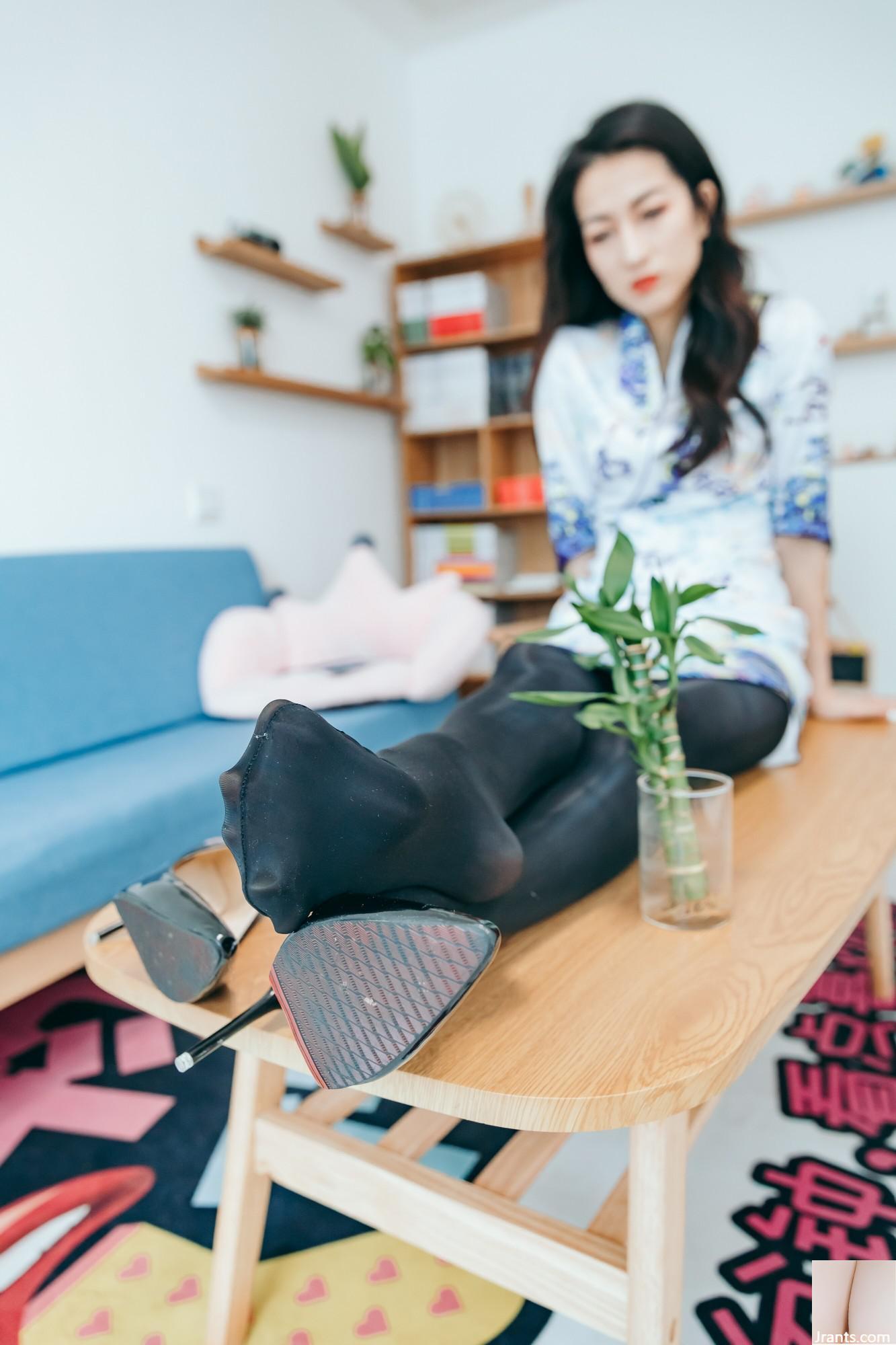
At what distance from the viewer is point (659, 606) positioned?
2.29 feet

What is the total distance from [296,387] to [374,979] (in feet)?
7.62

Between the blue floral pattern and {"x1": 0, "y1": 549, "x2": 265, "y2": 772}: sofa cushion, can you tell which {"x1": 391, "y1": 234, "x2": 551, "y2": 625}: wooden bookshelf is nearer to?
{"x1": 0, "y1": 549, "x2": 265, "y2": 772}: sofa cushion

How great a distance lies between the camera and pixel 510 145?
3207 mm

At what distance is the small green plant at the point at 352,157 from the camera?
9.18ft

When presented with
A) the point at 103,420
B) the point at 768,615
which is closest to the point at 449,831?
the point at 768,615

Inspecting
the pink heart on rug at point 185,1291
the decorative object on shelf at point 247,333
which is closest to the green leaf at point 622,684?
the pink heart on rug at point 185,1291

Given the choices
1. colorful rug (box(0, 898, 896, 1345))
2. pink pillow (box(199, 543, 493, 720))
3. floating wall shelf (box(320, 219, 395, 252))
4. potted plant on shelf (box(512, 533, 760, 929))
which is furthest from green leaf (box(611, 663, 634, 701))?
floating wall shelf (box(320, 219, 395, 252))

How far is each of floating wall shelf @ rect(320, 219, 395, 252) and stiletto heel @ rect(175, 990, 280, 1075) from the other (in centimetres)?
274

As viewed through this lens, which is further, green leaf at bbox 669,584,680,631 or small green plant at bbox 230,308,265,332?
small green plant at bbox 230,308,265,332

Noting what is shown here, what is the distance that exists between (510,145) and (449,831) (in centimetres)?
333

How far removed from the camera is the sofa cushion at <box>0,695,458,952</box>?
1.14 metres

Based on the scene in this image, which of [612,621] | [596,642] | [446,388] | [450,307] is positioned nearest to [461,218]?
[450,307]

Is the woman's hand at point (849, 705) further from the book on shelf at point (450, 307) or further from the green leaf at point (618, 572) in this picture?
the book on shelf at point (450, 307)

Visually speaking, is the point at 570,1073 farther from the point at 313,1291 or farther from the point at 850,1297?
the point at 313,1291
